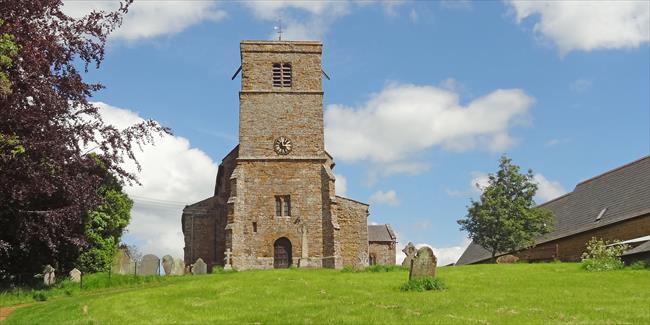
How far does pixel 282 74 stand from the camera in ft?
141

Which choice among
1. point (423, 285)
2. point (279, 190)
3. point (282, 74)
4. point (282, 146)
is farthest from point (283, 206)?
point (423, 285)

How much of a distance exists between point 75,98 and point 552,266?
20.0 metres

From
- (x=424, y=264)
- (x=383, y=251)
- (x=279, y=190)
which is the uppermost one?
(x=279, y=190)

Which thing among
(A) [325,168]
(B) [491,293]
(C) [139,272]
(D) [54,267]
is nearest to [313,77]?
(A) [325,168]

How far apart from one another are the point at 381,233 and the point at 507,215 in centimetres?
3218

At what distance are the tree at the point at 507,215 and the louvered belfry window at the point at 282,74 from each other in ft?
47.8

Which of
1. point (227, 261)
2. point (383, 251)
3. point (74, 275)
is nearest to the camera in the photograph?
point (74, 275)

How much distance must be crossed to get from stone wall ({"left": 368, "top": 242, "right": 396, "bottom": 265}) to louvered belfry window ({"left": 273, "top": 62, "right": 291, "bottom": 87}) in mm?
28074

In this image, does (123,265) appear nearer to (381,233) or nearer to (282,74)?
(282,74)

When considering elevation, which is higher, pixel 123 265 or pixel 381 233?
pixel 381 233

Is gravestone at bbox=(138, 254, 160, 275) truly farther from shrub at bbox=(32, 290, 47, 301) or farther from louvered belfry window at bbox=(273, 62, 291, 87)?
louvered belfry window at bbox=(273, 62, 291, 87)

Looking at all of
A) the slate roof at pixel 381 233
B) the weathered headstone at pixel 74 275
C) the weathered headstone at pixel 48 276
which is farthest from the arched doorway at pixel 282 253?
the slate roof at pixel 381 233

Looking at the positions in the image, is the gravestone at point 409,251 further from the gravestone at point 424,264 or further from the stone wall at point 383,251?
the stone wall at point 383,251

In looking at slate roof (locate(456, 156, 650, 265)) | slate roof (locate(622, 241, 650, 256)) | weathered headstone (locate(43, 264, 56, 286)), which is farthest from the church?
slate roof (locate(622, 241, 650, 256))
